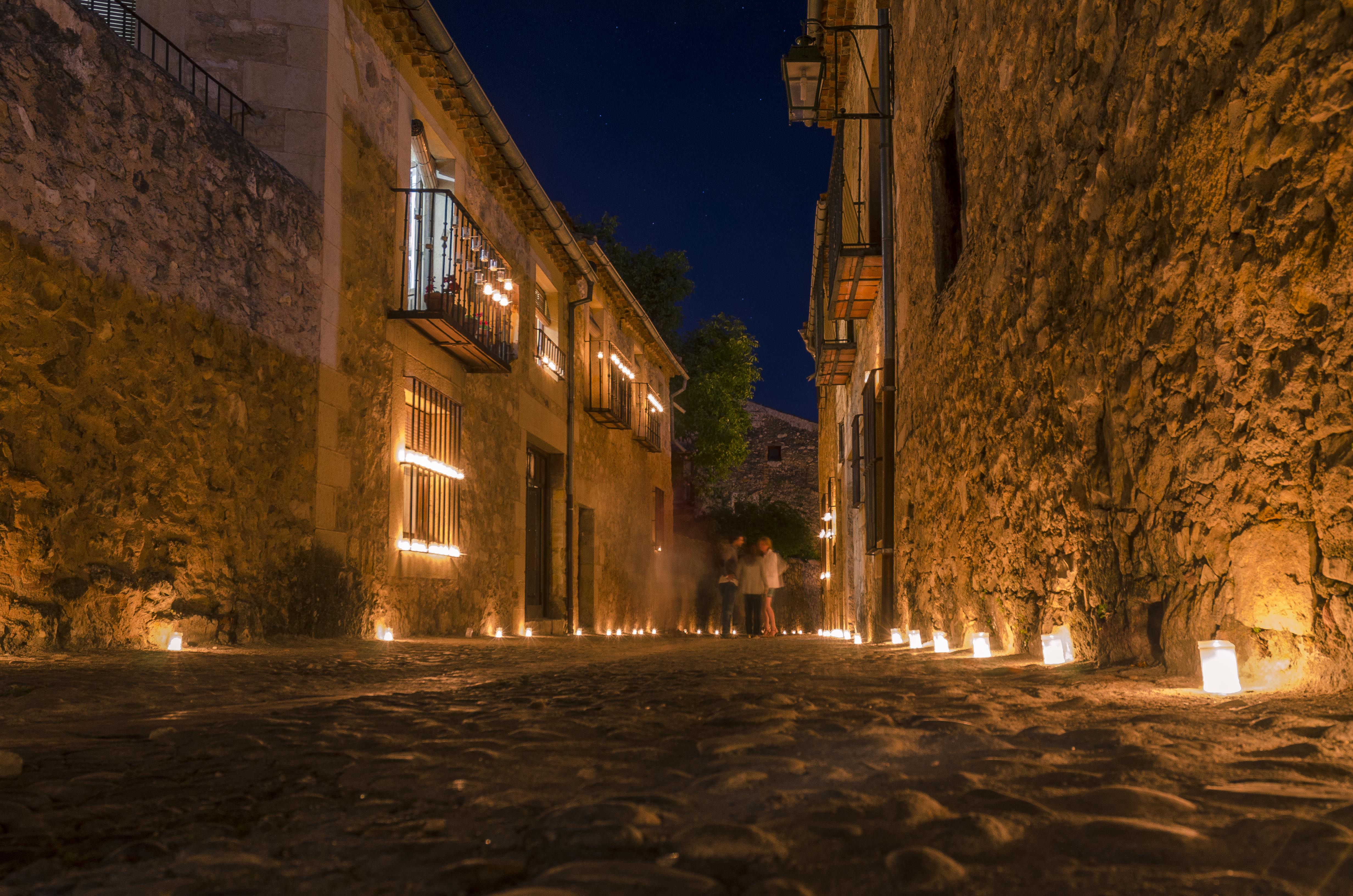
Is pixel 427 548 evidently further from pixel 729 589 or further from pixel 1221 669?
pixel 1221 669

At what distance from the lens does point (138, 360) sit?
4.80 meters

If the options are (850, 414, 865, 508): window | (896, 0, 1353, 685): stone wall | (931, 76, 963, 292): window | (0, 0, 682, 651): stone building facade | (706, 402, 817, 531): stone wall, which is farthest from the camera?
(706, 402, 817, 531): stone wall

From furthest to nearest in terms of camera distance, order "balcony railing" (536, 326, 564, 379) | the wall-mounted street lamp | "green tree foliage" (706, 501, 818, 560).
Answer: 1. "green tree foliage" (706, 501, 818, 560)
2. "balcony railing" (536, 326, 564, 379)
3. the wall-mounted street lamp

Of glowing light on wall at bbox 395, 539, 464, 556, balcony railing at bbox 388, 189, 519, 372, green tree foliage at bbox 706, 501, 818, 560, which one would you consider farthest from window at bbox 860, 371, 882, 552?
green tree foliage at bbox 706, 501, 818, 560

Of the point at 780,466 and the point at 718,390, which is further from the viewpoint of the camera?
the point at 780,466

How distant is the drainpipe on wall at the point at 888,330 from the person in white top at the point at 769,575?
13.7 ft

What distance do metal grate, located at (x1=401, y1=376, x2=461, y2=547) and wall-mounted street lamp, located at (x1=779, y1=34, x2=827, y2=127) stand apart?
419 centimetres

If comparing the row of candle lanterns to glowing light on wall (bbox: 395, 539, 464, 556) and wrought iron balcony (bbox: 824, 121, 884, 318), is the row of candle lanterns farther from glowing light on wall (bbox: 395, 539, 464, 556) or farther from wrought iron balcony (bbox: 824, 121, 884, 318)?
glowing light on wall (bbox: 395, 539, 464, 556)

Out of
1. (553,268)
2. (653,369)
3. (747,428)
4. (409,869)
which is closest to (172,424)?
(409,869)

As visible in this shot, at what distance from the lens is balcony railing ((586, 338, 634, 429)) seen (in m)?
14.2

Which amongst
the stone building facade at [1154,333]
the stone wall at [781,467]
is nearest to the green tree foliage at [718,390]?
the stone wall at [781,467]

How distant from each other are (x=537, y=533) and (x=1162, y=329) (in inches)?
413

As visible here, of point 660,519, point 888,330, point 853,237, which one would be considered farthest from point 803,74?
point 660,519

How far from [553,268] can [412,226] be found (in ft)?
15.0
